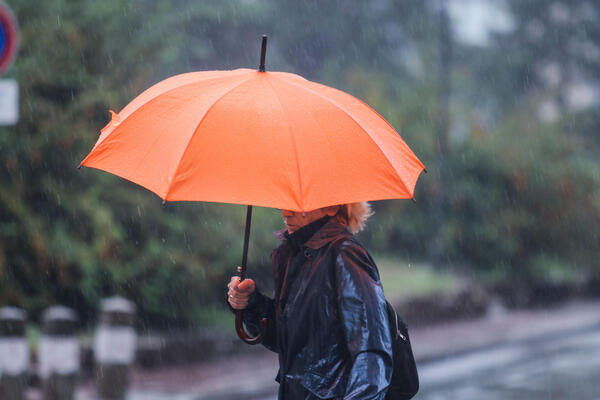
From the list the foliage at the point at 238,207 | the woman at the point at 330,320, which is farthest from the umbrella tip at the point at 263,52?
the foliage at the point at 238,207

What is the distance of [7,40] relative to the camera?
6520 mm

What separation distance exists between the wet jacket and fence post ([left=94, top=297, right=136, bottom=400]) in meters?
3.91

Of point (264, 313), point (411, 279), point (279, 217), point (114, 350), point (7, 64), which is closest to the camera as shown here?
point (264, 313)

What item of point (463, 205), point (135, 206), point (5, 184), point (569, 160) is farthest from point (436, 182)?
point (5, 184)

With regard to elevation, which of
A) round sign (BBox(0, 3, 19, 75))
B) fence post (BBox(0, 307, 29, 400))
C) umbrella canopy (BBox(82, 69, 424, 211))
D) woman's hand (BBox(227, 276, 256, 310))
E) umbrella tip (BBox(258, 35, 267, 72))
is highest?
round sign (BBox(0, 3, 19, 75))

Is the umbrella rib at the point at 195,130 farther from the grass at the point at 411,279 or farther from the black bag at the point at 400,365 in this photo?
the grass at the point at 411,279

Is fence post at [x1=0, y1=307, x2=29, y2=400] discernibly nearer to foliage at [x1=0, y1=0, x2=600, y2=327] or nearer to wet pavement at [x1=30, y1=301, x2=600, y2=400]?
wet pavement at [x1=30, y1=301, x2=600, y2=400]

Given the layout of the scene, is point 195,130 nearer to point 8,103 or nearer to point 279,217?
point 8,103

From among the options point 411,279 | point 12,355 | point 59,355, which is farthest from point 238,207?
point 411,279

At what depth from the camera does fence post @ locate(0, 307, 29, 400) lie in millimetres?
6480

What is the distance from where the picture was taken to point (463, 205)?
16359 mm

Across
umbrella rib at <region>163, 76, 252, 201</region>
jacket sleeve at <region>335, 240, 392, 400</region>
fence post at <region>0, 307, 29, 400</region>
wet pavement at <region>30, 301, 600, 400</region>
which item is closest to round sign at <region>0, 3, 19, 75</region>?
fence post at <region>0, 307, 29, 400</region>

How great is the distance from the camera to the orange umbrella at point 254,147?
3.00m

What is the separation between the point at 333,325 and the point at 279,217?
8279mm
